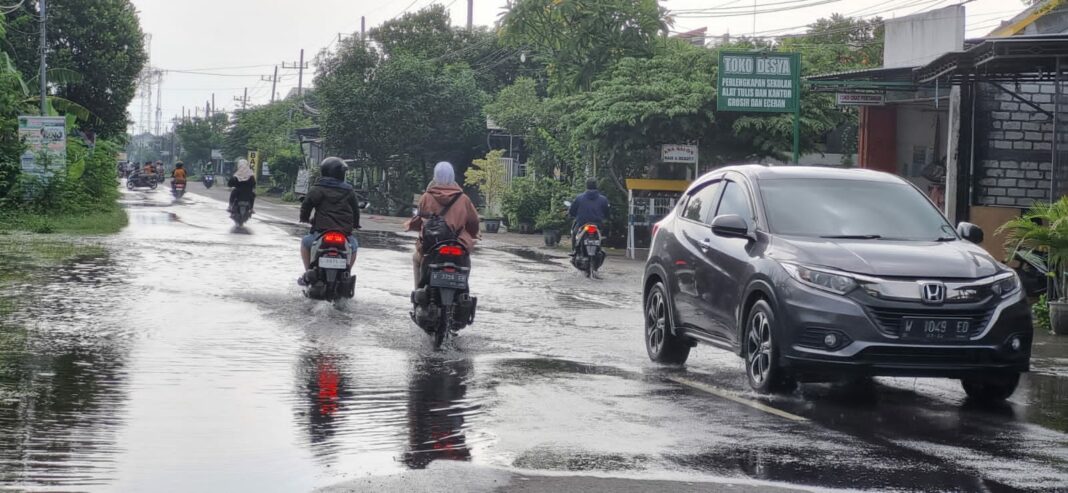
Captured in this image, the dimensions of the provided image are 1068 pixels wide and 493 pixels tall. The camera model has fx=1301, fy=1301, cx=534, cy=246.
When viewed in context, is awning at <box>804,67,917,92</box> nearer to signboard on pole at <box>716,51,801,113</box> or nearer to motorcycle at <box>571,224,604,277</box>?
signboard on pole at <box>716,51,801,113</box>

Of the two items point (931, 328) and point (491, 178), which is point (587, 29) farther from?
point (931, 328)

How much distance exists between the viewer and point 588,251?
21.3 meters

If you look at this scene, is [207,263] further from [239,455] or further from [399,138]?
[399,138]

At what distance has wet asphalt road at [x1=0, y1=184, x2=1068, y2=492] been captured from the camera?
638 centimetres

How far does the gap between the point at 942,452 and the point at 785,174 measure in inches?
138

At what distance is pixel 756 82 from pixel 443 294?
16.2 metres

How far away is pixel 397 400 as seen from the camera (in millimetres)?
8812

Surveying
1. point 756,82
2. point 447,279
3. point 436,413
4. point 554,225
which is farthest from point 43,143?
point 436,413

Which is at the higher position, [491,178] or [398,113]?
[398,113]

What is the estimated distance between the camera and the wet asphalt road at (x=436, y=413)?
6.38 m

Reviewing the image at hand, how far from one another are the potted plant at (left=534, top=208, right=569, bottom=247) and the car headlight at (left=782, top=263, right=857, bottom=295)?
2202 centimetres

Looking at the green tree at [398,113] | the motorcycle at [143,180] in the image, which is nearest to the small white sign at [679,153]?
the green tree at [398,113]

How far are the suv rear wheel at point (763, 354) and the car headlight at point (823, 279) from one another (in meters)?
0.34

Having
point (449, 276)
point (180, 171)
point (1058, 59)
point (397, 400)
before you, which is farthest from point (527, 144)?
point (397, 400)
